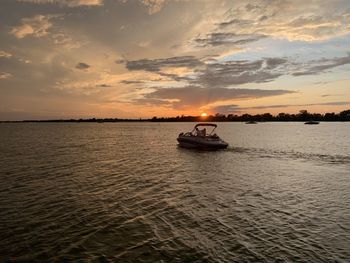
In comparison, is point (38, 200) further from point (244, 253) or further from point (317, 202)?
point (317, 202)

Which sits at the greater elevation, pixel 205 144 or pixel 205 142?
pixel 205 142

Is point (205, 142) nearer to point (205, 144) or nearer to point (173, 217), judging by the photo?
point (205, 144)

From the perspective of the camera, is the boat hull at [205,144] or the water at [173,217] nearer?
the water at [173,217]

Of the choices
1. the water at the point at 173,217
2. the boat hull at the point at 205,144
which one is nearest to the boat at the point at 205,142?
the boat hull at the point at 205,144

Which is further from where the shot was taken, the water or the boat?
the boat

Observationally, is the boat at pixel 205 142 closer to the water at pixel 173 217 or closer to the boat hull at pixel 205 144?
the boat hull at pixel 205 144

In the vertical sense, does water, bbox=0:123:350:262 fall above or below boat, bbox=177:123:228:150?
below

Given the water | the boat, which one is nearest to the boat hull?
the boat

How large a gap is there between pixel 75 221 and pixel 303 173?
22.5 meters

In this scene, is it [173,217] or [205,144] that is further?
[205,144]

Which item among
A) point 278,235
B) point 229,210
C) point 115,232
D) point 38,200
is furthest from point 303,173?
point 38,200

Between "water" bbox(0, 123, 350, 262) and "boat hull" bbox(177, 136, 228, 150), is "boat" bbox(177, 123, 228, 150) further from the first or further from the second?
"water" bbox(0, 123, 350, 262)

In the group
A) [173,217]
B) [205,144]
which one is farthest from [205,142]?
[173,217]

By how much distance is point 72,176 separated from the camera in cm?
2517
